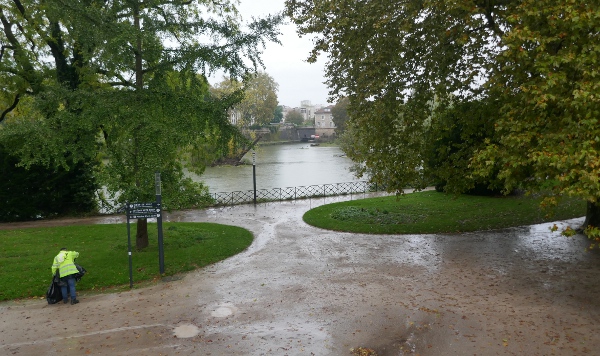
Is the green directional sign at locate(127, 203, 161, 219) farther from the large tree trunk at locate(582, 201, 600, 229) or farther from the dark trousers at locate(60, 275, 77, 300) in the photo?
the large tree trunk at locate(582, 201, 600, 229)

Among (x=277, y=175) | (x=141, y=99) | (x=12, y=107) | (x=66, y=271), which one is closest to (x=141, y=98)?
(x=141, y=99)

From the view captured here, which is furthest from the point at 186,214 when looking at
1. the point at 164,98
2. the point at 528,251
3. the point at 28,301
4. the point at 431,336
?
the point at 431,336

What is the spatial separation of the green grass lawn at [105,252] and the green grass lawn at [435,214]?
4248 millimetres

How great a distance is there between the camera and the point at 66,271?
404 inches

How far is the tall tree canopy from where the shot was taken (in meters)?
8.41

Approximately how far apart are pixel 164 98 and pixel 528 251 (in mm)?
11457

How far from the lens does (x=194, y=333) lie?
8.44m

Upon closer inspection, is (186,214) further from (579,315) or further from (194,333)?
(579,315)

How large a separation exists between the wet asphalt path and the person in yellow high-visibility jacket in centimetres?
33

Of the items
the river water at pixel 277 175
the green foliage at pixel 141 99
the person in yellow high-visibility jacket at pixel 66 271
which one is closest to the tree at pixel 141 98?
the green foliage at pixel 141 99

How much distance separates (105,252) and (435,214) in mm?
12763

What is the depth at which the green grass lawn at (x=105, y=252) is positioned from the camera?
11695 millimetres

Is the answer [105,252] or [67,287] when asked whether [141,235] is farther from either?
[67,287]

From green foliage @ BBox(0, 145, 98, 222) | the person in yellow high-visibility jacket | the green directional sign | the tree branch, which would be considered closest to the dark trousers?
the person in yellow high-visibility jacket
